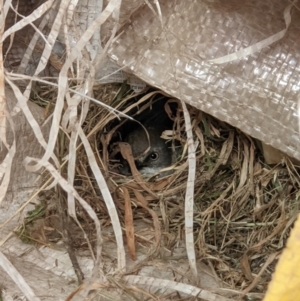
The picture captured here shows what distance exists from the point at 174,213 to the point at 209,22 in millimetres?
351

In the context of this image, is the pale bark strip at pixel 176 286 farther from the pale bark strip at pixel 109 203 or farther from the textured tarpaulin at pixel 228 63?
the textured tarpaulin at pixel 228 63

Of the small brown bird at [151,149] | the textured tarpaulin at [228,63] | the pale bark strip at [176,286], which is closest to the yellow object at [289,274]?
the pale bark strip at [176,286]

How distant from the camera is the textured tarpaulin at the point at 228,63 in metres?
0.86

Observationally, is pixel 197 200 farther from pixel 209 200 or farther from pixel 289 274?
pixel 289 274

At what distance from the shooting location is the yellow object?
0.51m

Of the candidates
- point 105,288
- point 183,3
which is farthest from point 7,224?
point 183,3

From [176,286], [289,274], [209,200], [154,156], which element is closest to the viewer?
[289,274]

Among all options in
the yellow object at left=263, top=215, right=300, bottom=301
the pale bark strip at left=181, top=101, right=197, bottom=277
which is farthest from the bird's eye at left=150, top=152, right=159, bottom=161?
the yellow object at left=263, top=215, right=300, bottom=301

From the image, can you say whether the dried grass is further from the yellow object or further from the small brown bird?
the yellow object

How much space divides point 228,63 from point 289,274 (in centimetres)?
44

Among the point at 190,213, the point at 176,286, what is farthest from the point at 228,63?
the point at 176,286

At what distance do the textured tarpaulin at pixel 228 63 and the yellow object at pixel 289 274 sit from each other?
375mm

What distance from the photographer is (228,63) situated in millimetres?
872

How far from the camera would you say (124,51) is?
90 centimetres
